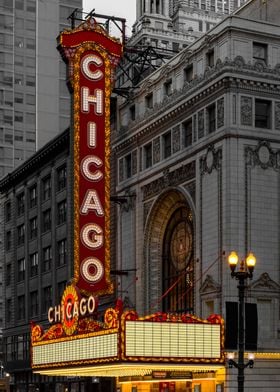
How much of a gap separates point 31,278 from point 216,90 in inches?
1499

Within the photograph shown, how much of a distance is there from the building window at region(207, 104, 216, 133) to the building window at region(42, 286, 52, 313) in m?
31.9

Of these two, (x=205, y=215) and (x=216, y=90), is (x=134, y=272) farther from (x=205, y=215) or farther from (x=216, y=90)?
(x=216, y=90)

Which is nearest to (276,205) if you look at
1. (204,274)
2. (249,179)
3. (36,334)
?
(249,179)

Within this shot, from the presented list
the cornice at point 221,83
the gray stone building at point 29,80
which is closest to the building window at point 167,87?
the cornice at point 221,83

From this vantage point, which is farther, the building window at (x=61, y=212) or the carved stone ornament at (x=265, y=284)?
the building window at (x=61, y=212)

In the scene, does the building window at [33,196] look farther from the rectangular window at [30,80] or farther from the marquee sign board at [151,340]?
the rectangular window at [30,80]

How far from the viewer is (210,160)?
4972cm

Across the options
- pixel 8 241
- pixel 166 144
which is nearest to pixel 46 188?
pixel 8 241

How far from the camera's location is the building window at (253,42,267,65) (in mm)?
49500

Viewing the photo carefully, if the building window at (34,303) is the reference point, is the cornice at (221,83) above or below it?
above

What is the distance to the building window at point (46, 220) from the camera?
79000 mm

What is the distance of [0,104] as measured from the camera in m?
153

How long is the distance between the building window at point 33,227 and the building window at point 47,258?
288 centimetres

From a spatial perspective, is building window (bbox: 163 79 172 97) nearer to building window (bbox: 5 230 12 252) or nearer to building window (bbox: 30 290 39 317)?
building window (bbox: 30 290 39 317)
